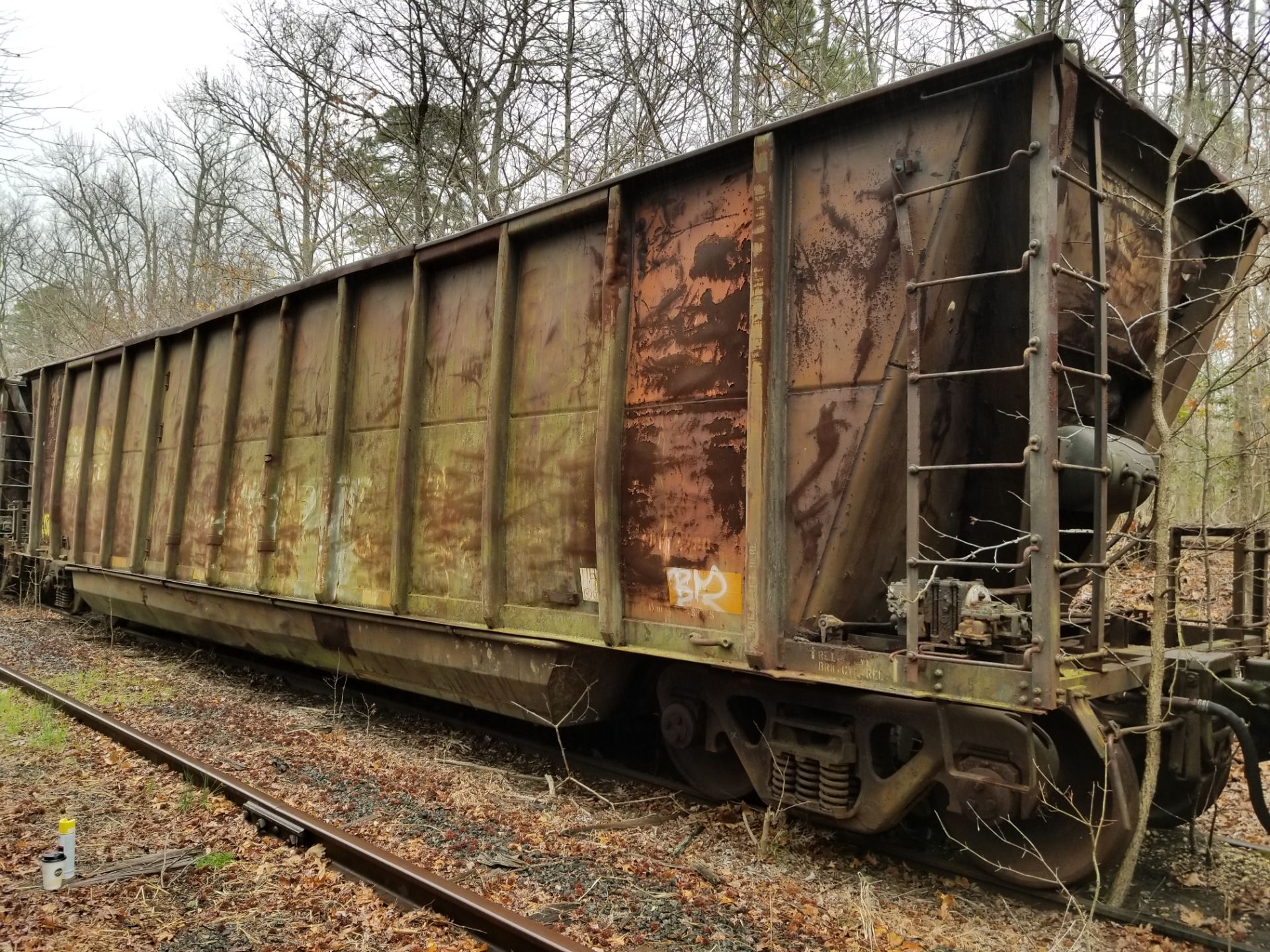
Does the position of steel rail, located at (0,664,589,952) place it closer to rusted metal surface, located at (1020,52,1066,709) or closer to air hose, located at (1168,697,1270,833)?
rusted metal surface, located at (1020,52,1066,709)

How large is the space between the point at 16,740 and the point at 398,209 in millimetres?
12391

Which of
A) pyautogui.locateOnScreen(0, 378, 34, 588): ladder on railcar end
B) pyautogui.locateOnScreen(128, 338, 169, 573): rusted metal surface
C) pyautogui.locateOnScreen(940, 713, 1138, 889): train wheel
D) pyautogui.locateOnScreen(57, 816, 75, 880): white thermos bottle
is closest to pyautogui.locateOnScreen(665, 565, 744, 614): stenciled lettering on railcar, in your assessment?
pyautogui.locateOnScreen(940, 713, 1138, 889): train wheel

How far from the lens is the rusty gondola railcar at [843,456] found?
3676 millimetres

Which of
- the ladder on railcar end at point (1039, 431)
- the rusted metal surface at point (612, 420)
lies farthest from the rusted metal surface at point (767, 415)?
the rusted metal surface at point (612, 420)

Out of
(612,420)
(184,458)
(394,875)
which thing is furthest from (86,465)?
(394,875)

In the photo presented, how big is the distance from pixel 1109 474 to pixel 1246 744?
4.27 feet

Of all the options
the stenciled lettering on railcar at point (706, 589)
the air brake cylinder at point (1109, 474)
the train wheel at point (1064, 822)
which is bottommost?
the train wheel at point (1064, 822)

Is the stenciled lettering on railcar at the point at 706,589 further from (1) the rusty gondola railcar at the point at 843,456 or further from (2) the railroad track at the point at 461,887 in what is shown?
(2) the railroad track at the point at 461,887

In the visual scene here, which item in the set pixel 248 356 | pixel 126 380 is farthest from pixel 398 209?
pixel 248 356

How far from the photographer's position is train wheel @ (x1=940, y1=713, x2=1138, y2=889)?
3.70m

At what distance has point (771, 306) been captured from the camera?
4.27 metres

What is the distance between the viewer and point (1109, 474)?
407cm

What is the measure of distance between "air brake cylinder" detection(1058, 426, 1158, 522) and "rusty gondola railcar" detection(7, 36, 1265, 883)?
0.02m

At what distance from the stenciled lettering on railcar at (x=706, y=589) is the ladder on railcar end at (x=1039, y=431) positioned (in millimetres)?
873
